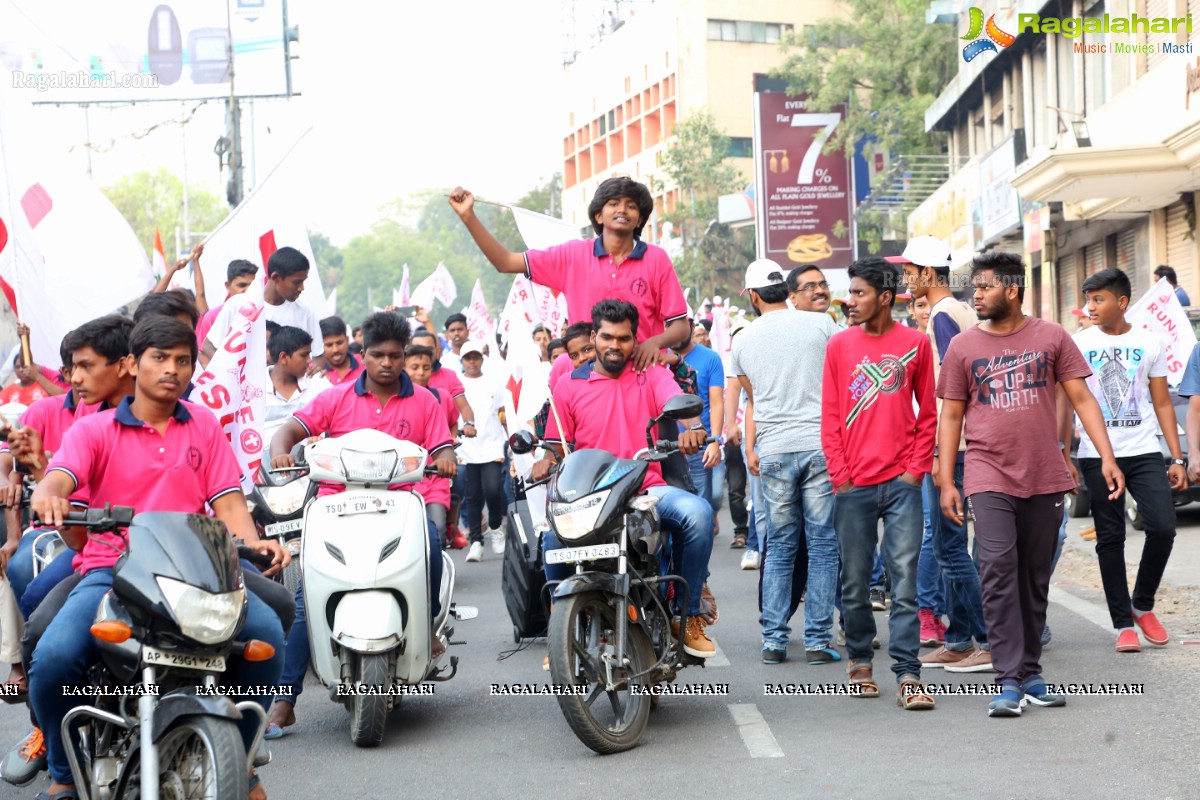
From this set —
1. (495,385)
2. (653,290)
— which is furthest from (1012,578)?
(495,385)

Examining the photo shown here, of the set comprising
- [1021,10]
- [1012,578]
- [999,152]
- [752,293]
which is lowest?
[1012,578]

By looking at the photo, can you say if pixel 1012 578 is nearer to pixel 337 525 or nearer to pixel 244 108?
pixel 337 525

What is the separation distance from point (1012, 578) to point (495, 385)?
27.6 ft

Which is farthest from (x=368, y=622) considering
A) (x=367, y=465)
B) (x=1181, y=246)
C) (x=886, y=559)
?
(x=1181, y=246)

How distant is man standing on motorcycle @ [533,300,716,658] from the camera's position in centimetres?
695

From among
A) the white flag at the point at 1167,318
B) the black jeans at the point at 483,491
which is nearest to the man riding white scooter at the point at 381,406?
the white flag at the point at 1167,318

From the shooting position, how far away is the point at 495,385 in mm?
14758

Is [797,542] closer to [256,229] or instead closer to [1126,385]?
[1126,385]

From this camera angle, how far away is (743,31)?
69.4 meters

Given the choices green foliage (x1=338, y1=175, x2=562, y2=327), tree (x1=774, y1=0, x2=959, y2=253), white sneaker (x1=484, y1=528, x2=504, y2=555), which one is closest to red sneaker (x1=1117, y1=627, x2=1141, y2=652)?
white sneaker (x1=484, y1=528, x2=504, y2=555)

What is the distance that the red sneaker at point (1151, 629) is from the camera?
26.5 ft

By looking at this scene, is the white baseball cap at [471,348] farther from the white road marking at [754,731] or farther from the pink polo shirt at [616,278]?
the white road marking at [754,731]

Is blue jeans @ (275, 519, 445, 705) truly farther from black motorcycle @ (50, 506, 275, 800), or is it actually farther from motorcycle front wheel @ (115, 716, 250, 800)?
motorcycle front wheel @ (115, 716, 250, 800)

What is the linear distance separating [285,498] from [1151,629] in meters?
4.35
